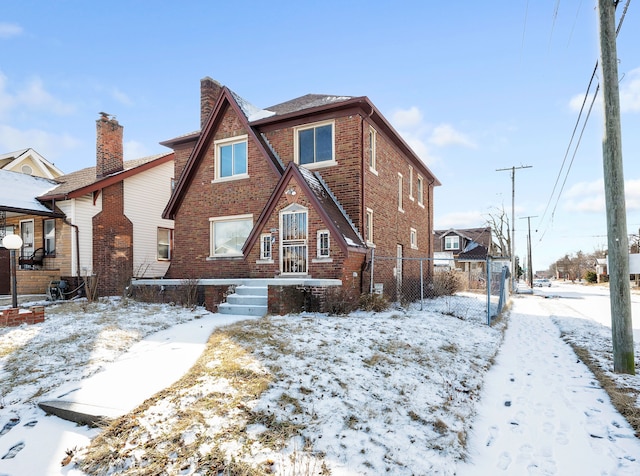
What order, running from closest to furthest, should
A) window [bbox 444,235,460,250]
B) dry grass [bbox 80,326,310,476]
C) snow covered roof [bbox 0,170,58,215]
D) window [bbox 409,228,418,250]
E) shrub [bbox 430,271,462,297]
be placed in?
dry grass [bbox 80,326,310,476]
snow covered roof [bbox 0,170,58,215]
window [bbox 409,228,418,250]
shrub [bbox 430,271,462,297]
window [bbox 444,235,460,250]

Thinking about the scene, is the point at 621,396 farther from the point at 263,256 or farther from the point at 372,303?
the point at 263,256

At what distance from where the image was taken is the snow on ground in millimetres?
4004

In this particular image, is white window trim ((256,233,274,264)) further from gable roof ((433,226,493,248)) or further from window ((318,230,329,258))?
gable roof ((433,226,493,248))

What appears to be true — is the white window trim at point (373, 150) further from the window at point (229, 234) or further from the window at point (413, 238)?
the window at point (413, 238)

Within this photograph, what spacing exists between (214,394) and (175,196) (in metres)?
12.2

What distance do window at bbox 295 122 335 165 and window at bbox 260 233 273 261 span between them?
3103 mm

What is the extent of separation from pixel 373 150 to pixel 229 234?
6.15m

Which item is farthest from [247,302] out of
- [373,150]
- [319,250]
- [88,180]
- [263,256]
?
[88,180]

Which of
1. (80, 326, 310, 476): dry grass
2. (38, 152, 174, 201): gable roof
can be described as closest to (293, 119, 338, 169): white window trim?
Answer: (38, 152, 174, 201): gable roof

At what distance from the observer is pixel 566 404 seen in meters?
5.55

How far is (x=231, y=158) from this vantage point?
1489cm

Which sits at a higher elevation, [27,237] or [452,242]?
[452,242]

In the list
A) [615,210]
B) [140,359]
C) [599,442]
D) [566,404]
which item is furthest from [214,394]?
[615,210]

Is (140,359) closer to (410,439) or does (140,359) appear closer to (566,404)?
(410,439)
